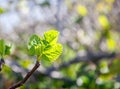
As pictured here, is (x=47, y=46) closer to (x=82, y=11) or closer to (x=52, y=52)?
(x=52, y=52)

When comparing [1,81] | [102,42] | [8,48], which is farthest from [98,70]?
[102,42]

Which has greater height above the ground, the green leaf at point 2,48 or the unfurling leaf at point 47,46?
the green leaf at point 2,48

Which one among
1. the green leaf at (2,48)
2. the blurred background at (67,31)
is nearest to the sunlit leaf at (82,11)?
the blurred background at (67,31)

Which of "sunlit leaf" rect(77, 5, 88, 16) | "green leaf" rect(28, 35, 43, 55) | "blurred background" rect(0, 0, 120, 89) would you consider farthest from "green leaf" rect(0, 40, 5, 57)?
"sunlit leaf" rect(77, 5, 88, 16)

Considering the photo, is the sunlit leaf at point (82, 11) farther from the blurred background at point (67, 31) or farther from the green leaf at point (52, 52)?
the green leaf at point (52, 52)

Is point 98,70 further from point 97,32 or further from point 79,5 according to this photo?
point 79,5

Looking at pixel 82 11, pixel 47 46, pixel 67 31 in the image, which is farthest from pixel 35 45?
pixel 82 11

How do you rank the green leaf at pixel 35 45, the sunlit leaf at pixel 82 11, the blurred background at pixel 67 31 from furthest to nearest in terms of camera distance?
the sunlit leaf at pixel 82 11
the blurred background at pixel 67 31
the green leaf at pixel 35 45
